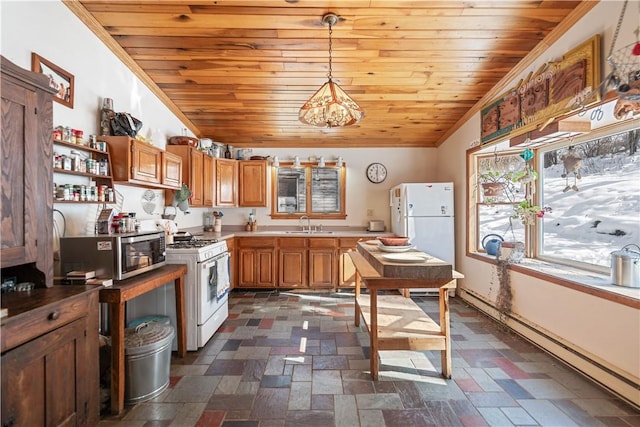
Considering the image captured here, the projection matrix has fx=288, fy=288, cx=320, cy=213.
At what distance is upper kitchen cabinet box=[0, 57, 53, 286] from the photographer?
1.29 meters

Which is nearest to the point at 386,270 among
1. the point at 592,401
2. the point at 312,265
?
the point at 592,401

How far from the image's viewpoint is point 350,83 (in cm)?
319

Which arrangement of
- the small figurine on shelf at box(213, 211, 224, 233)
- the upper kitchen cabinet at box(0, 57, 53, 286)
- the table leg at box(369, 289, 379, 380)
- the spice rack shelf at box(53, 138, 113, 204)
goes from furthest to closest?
1. the small figurine on shelf at box(213, 211, 224, 233)
2. the table leg at box(369, 289, 379, 380)
3. the spice rack shelf at box(53, 138, 113, 204)
4. the upper kitchen cabinet at box(0, 57, 53, 286)

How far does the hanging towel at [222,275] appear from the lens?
2.87 metres

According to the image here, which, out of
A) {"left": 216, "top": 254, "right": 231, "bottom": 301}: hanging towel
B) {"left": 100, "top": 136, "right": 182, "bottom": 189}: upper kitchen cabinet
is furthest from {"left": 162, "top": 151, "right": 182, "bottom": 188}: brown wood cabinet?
{"left": 216, "top": 254, "right": 231, "bottom": 301}: hanging towel

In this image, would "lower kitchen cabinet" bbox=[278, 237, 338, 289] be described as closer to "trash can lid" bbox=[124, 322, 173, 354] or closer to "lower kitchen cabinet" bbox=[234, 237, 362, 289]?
"lower kitchen cabinet" bbox=[234, 237, 362, 289]

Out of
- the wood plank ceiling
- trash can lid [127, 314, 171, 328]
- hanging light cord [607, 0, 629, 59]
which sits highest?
the wood plank ceiling

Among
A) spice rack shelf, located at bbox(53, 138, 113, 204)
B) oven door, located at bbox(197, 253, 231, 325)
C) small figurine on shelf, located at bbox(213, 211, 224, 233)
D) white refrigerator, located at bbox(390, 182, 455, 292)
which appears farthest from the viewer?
small figurine on shelf, located at bbox(213, 211, 224, 233)

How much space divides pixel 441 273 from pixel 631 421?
136cm

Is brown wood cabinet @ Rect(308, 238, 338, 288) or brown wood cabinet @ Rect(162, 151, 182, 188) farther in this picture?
brown wood cabinet @ Rect(308, 238, 338, 288)

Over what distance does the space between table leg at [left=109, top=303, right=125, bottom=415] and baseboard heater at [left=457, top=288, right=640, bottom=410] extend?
3.16 m

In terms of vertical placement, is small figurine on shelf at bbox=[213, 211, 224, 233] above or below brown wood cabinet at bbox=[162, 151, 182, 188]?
below

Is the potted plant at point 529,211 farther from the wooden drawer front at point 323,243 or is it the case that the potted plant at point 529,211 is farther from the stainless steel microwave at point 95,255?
the stainless steel microwave at point 95,255

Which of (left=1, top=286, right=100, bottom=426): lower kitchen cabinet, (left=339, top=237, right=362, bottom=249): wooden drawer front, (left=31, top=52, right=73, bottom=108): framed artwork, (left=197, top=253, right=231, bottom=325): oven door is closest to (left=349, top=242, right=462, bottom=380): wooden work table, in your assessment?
(left=197, top=253, right=231, bottom=325): oven door
